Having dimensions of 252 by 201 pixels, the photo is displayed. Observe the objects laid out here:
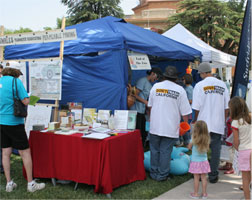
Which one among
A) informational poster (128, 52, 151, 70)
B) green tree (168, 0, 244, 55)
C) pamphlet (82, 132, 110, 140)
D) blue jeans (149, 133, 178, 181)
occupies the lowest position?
blue jeans (149, 133, 178, 181)

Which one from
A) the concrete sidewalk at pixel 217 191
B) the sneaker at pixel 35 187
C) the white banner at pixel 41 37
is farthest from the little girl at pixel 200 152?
the white banner at pixel 41 37

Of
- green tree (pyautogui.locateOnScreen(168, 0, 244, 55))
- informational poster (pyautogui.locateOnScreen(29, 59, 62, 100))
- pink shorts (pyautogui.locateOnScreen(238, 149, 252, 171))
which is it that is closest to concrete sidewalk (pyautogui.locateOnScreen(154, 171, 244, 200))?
pink shorts (pyautogui.locateOnScreen(238, 149, 252, 171))

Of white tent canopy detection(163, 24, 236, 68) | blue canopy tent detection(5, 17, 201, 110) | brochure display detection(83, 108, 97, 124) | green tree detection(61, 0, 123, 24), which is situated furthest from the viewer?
green tree detection(61, 0, 123, 24)

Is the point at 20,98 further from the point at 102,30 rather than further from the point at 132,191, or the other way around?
the point at 102,30

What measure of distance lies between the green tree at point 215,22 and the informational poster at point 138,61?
22095 millimetres

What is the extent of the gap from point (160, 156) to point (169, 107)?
0.75 m

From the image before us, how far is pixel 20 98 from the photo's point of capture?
3609 millimetres

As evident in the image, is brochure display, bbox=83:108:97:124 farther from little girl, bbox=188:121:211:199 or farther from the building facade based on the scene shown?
the building facade

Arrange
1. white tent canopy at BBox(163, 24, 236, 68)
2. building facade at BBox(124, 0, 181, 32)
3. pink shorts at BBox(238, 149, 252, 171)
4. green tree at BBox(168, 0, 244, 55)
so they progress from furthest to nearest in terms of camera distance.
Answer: building facade at BBox(124, 0, 181, 32)
green tree at BBox(168, 0, 244, 55)
white tent canopy at BBox(163, 24, 236, 68)
pink shorts at BBox(238, 149, 252, 171)

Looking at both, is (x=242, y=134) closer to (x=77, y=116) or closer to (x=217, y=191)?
(x=217, y=191)

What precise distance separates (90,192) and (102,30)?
3.11 metres

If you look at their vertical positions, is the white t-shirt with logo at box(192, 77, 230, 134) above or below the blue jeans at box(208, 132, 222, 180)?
above

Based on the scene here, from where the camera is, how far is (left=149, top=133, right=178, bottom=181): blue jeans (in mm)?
4191

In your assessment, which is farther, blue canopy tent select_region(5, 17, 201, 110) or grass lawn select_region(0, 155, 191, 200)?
blue canopy tent select_region(5, 17, 201, 110)
